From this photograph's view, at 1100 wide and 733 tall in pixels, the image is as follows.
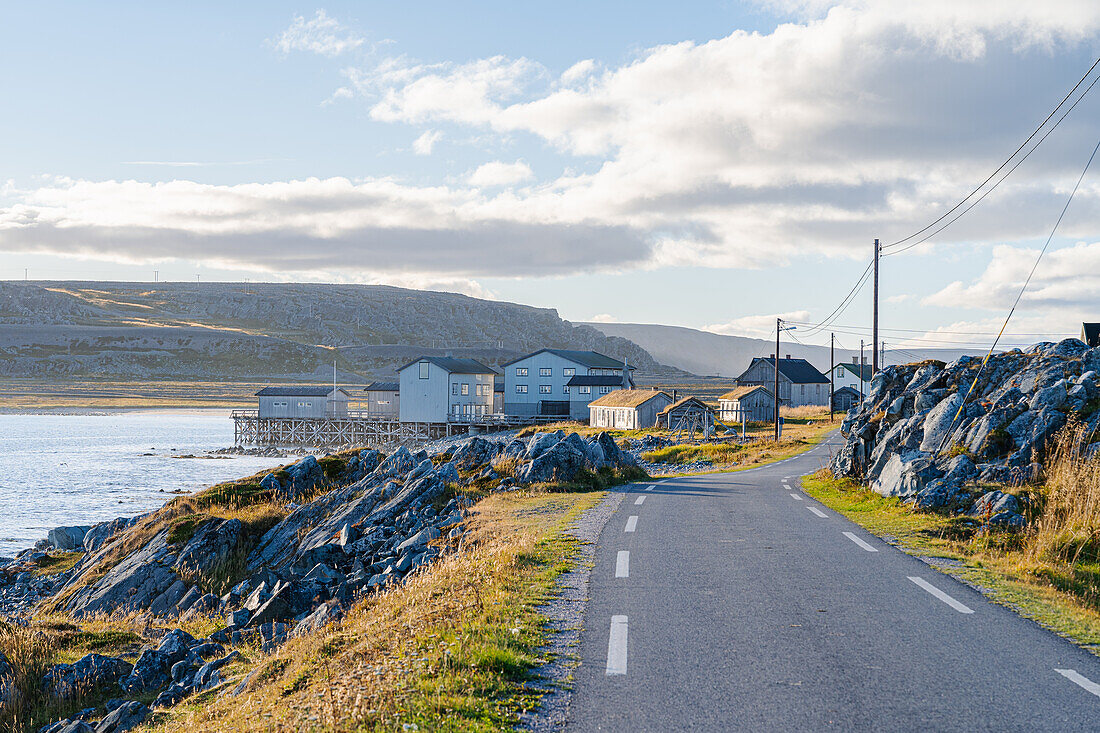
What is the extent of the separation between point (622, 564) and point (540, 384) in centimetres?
9113

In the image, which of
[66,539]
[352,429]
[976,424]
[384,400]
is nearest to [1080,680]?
[976,424]

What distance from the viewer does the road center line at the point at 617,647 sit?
7.57m

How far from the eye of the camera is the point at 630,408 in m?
82.1

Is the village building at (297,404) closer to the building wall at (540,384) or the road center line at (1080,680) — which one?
the building wall at (540,384)

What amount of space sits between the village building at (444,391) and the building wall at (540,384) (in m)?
4.27

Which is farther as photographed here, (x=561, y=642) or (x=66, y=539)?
(x=66, y=539)

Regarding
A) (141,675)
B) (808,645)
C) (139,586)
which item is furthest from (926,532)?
(139,586)

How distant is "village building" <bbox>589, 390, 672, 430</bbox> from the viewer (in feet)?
265

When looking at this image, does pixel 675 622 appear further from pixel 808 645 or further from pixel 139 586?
pixel 139 586

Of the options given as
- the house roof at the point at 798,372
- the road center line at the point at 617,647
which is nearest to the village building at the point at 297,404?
the house roof at the point at 798,372

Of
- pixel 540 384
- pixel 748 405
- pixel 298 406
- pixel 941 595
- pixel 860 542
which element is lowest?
pixel 298 406

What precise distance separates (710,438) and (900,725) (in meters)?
57.4

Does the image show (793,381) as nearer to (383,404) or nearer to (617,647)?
(383,404)

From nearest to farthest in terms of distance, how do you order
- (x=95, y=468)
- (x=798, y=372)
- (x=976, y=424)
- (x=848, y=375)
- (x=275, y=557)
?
(x=976, y=424), (x=275, y=557), (x=95, y=468), (x=798, y=372), (x=848, y=375)
